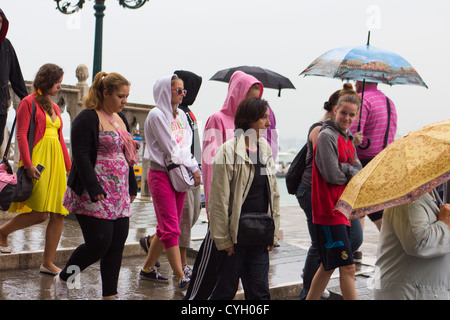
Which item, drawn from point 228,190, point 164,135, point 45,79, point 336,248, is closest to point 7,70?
point 45,79

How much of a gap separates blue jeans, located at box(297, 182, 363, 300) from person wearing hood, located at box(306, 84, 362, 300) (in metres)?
0.47

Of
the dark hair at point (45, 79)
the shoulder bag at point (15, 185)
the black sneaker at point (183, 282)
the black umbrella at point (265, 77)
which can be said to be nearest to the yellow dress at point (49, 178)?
the shoulder bag at point (15, 185)

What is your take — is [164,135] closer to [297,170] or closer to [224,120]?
[224,120]

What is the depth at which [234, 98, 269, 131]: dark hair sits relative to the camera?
15.9 feet

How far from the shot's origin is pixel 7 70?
21.8 feet

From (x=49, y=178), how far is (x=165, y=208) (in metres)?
1.23

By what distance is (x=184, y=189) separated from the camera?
626 cm

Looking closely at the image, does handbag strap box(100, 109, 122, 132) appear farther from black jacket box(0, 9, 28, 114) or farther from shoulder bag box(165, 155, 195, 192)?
black jacket box(0, 9, 28, 114)

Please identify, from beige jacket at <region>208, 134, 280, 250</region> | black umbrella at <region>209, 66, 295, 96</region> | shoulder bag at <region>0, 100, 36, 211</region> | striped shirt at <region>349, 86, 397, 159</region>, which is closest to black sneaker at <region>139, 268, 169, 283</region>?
shoulder bag at <region>0, 100, 36, 211</region>

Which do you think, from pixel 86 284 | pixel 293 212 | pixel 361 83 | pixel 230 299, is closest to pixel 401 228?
pixel 230 299

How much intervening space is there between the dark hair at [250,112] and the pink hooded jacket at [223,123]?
93 centimetres

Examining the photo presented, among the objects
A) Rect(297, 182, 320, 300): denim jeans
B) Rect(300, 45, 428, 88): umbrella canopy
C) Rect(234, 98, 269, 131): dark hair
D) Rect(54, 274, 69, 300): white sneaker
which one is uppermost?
Rect(300, 45, 428, 88): umbrella canopy

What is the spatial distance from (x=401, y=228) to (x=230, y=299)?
4.96 feet
